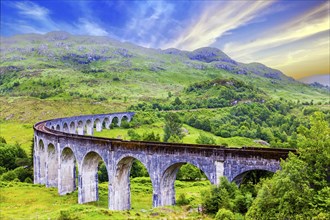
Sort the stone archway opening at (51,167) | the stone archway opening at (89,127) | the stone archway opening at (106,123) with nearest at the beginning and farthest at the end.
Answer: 1. the stone archway opening at (51,167)
2. the stone archway opening at (89,127)
3. the stone archway opening at (106,123)

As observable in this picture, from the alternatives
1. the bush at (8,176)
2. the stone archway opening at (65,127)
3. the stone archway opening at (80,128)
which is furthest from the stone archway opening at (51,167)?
the stone archway opening at (80,128)

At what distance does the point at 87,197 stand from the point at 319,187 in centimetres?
3718

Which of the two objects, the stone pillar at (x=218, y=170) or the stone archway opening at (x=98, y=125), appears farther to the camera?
the stone archway opening at (x=98, y=125)

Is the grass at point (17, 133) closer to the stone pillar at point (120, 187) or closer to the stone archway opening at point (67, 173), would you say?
the stone archway opening at point (67, 173)

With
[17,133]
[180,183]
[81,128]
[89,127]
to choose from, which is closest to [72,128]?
[81,128]

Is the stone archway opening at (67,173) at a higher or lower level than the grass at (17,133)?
lower

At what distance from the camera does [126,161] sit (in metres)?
44.7

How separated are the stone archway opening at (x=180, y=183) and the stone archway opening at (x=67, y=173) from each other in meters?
19.2

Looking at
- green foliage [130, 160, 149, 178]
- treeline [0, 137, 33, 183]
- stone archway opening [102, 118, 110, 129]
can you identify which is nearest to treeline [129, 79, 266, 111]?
stone archway opening [102, 118, 110, 129]

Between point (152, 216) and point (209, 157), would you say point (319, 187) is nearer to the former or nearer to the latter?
point (209, 157)

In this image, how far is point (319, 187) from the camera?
24.8m

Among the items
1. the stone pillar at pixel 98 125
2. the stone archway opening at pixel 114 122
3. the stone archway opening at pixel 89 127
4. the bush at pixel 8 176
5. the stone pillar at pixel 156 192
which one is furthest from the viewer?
the stone archway opening at pixel 114 122

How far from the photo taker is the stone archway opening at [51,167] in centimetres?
6059

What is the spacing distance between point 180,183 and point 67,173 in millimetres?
21881
